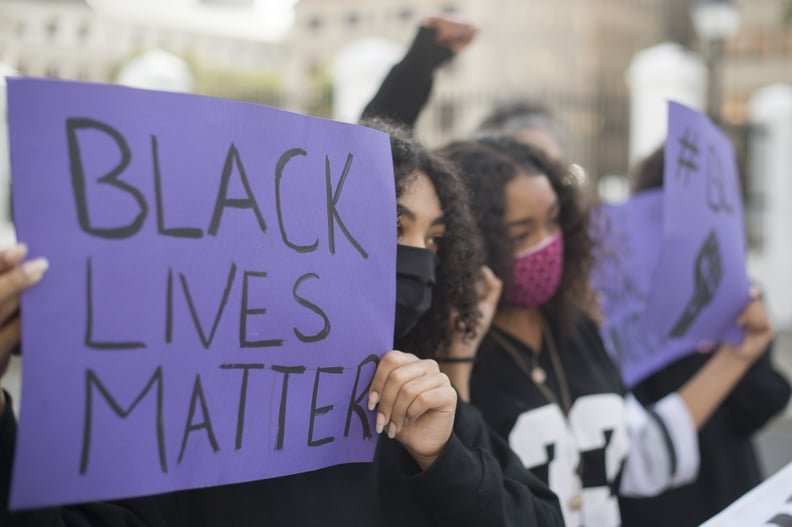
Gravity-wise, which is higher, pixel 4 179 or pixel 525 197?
pixel 525 197

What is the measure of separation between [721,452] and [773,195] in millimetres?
9282

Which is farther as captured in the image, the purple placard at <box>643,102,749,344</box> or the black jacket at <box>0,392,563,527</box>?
the purple placard at <box>643,102,749,344</box>

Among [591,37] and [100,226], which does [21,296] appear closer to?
[100,226]

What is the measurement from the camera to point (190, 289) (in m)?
1.15

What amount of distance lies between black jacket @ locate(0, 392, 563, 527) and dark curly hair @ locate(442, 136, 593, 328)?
0.60 m

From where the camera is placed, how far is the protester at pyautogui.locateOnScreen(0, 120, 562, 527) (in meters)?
1.32

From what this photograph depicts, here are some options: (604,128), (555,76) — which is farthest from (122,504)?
(555,76)

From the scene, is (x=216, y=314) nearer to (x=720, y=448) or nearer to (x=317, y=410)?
(x=317, y=410)

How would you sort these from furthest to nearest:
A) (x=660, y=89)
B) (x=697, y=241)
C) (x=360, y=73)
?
(x=660, y=89) < (x=360, y=73) < (x=697, y=241)

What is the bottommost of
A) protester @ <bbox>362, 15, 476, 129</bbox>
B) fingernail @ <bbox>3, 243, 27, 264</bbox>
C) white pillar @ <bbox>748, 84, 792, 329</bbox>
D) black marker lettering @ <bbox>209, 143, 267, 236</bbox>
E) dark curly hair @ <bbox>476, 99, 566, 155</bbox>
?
white pillar @ <bbox>748, 84, 792, 329</bbox>

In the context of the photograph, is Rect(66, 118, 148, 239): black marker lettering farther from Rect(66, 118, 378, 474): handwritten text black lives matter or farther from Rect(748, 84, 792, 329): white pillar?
Rect(748, 84, 792, 329): white pillar

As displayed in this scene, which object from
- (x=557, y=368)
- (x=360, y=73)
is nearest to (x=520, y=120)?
(x=557, y=368)

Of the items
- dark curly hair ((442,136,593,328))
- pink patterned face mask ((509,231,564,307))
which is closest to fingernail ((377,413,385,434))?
dark curly hair ((442,136,593,328))

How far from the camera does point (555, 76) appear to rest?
4862cm
